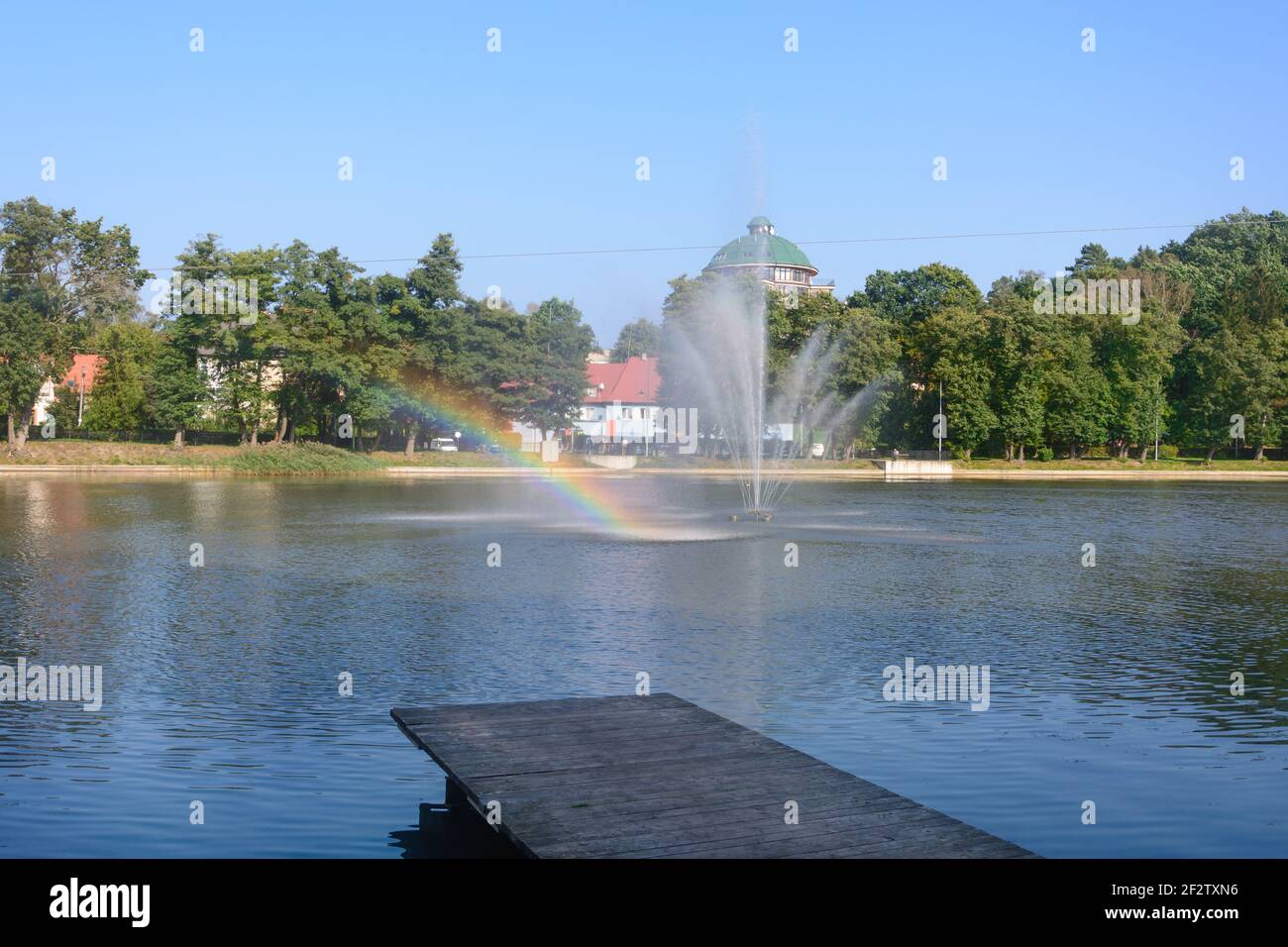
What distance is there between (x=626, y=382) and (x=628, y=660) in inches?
4247

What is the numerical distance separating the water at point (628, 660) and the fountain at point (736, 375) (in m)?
53.6

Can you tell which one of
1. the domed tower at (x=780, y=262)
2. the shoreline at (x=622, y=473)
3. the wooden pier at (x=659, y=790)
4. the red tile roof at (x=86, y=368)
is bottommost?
the wooden pier at (x=659, y=790)

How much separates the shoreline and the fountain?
538 cm

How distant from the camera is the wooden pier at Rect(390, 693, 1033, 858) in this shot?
26.6 feet

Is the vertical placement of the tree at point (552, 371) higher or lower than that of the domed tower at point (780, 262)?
lower

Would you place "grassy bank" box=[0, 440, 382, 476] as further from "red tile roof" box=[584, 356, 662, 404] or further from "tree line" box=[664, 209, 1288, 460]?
"red tile roof" box=[584, 356, 662, 404]

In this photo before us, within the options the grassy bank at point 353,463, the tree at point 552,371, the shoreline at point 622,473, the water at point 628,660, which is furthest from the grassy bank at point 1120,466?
the water at point 628,660

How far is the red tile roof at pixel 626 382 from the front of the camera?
121812 mm

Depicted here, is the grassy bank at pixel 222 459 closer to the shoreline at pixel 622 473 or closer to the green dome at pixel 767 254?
the shoreline at pixel 622 473

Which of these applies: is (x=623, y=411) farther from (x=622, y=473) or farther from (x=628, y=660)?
(x=628, y=660)

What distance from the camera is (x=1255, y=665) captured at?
55.8ft
